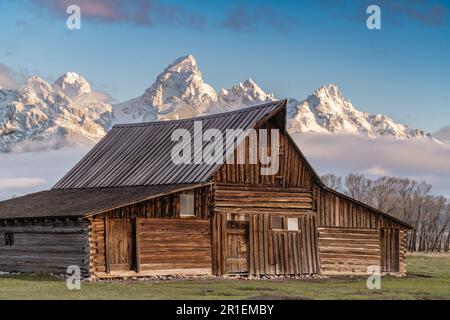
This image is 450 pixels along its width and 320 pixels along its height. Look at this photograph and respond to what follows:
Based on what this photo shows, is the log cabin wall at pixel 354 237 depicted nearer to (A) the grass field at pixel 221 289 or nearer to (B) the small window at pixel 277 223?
(B) the small window at pixel 277 223

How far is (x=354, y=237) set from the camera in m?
51.4

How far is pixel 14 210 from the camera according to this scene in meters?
47.6

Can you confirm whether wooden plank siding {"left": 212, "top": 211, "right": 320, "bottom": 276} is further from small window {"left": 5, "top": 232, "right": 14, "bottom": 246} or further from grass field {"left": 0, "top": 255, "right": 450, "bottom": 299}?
small window {"left": 5, "top": 232, "right": 14, "bottom": 246}

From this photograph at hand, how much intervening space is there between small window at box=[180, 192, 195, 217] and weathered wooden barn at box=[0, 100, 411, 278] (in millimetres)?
45

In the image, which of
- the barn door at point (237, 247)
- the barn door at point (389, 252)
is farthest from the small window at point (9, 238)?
the barn door at point (389, 252)

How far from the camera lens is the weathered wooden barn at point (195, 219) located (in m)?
42.9

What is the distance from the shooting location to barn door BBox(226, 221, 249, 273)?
46.6m

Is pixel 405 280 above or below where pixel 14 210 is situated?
below

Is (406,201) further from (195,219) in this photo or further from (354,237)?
(195,219)

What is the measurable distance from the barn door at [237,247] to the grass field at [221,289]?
251cm
